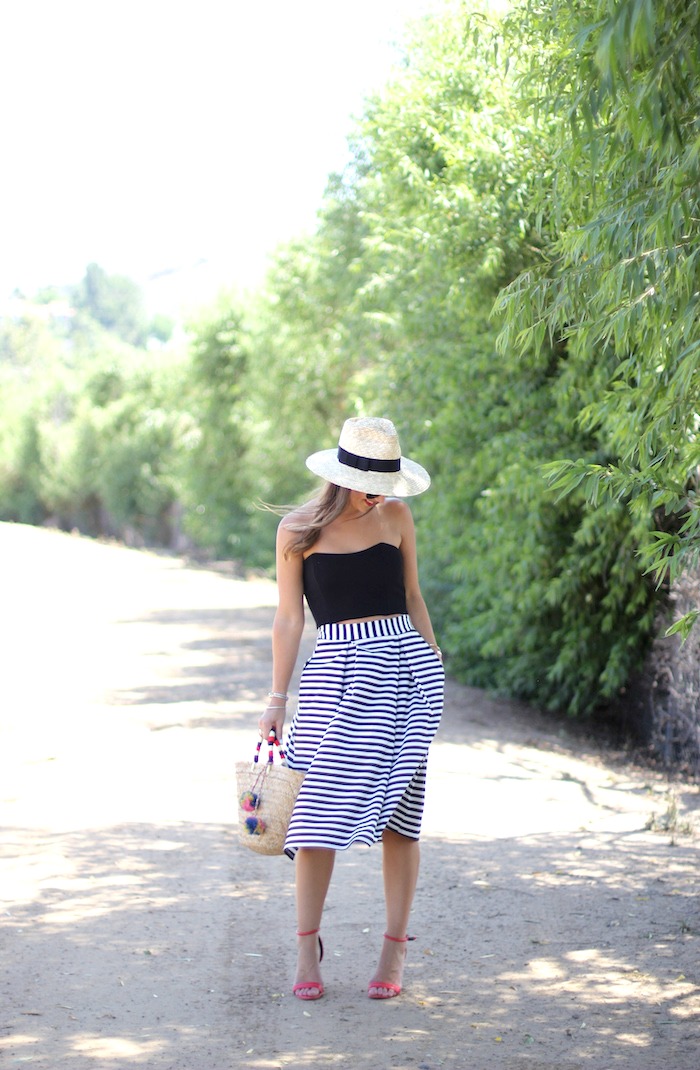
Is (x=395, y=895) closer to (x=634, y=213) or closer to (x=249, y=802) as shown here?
(x=249, y=802)

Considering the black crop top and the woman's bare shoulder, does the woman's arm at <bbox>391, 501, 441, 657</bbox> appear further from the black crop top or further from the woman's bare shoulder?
the woman's bare shoulder

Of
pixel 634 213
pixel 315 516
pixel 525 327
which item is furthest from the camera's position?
pixel 525 327

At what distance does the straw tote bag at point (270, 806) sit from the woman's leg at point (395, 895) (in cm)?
39

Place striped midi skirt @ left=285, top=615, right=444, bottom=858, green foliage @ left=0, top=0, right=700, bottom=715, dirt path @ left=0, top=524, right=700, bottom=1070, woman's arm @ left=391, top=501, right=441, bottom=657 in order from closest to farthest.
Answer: green foliage @ left=0, top=0, right=700, bottom=715, dirt path @ left=0, top=524, right=700, bottom=1070, striped midi skirt @ left=285, top=615, right=444, bottom=858, woman's arm @ left=391, top=501, right=441, bottom=657

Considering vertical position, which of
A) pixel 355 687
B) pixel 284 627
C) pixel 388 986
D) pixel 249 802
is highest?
pixel 284 627

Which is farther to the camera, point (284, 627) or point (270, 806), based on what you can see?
point (284, 627)

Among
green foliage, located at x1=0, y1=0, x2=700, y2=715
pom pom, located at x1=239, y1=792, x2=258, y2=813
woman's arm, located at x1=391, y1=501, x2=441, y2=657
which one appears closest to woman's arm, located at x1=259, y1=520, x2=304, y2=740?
pom pom, located at x1=239, y1=792, x2=258, y2=813

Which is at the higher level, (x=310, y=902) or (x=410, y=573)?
(x=410, y=573)

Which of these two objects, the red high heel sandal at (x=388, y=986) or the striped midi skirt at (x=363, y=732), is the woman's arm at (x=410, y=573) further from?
the red high heel sandal at (x=388, y=986)

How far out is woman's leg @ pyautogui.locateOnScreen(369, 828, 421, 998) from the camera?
14.8 feet

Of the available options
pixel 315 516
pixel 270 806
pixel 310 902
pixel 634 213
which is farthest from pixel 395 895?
pixel 634 213

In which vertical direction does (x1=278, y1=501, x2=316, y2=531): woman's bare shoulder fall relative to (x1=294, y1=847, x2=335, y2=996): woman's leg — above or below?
above

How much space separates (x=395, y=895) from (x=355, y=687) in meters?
0.79

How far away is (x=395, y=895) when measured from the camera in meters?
4.51
